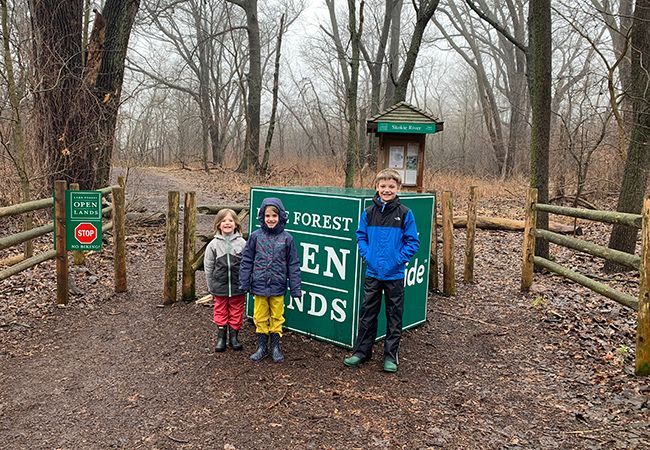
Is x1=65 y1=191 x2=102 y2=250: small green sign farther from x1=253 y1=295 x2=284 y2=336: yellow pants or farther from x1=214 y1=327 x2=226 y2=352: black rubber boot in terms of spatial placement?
x1=253 y1=295 x2=284 y2=336: yellow pants

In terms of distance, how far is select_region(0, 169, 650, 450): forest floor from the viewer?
3504 millimetres

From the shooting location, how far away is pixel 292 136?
139 feet

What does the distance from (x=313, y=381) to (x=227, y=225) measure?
5.21ft

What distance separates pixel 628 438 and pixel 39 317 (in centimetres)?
561

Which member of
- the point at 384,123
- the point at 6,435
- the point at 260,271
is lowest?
the point at 6,435

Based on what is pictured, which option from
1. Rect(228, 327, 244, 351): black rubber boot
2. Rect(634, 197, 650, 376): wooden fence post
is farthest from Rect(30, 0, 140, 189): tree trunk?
Rect(634, 197, 650, 376): wooden fence post

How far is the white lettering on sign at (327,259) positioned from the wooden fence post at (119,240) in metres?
2.63

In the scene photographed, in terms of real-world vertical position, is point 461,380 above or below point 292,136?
below

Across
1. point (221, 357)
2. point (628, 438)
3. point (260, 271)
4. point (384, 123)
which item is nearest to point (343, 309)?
point (260, 271)

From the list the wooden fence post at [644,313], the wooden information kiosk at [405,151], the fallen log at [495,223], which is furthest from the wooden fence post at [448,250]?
the fallen log at [495,223]

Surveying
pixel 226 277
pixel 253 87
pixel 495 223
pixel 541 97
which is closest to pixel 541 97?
pixel 541 97

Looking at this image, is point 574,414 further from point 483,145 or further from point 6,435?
point 483,145

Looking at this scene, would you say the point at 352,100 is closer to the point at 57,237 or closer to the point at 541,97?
the point at 541,97

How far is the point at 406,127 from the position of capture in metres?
7.17
